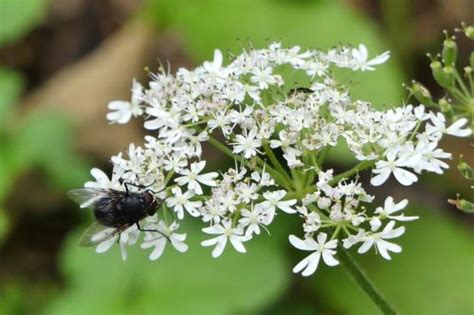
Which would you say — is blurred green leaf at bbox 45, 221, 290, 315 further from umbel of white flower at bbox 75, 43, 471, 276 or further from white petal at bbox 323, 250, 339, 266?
white petal at bbox 323, 250, 339, 266

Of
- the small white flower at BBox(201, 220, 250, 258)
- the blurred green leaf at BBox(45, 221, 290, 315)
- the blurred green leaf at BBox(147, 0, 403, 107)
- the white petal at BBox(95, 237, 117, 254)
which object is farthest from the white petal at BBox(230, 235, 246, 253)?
the blurred green leaf at BBox(147, 0, 403, 107)

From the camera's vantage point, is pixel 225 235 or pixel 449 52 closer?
pixel 225 235

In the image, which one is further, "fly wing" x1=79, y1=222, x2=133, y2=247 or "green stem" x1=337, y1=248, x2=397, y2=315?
"fly wing" x1=79, y1=222, x2=133, y2=247

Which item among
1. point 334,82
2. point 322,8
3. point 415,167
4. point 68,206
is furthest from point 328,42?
point 415,167

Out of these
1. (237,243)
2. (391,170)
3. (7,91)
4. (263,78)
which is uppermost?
(7,91)

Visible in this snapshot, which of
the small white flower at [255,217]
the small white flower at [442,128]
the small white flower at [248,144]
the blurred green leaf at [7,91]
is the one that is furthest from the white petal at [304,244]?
the blurred green leaf at [7,91]

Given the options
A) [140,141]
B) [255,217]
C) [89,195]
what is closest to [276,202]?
[255,217]

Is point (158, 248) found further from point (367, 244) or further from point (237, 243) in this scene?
point (367, 244)

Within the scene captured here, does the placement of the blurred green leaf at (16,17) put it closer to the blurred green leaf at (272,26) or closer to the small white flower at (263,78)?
the blurred green leaf at (272,26)
